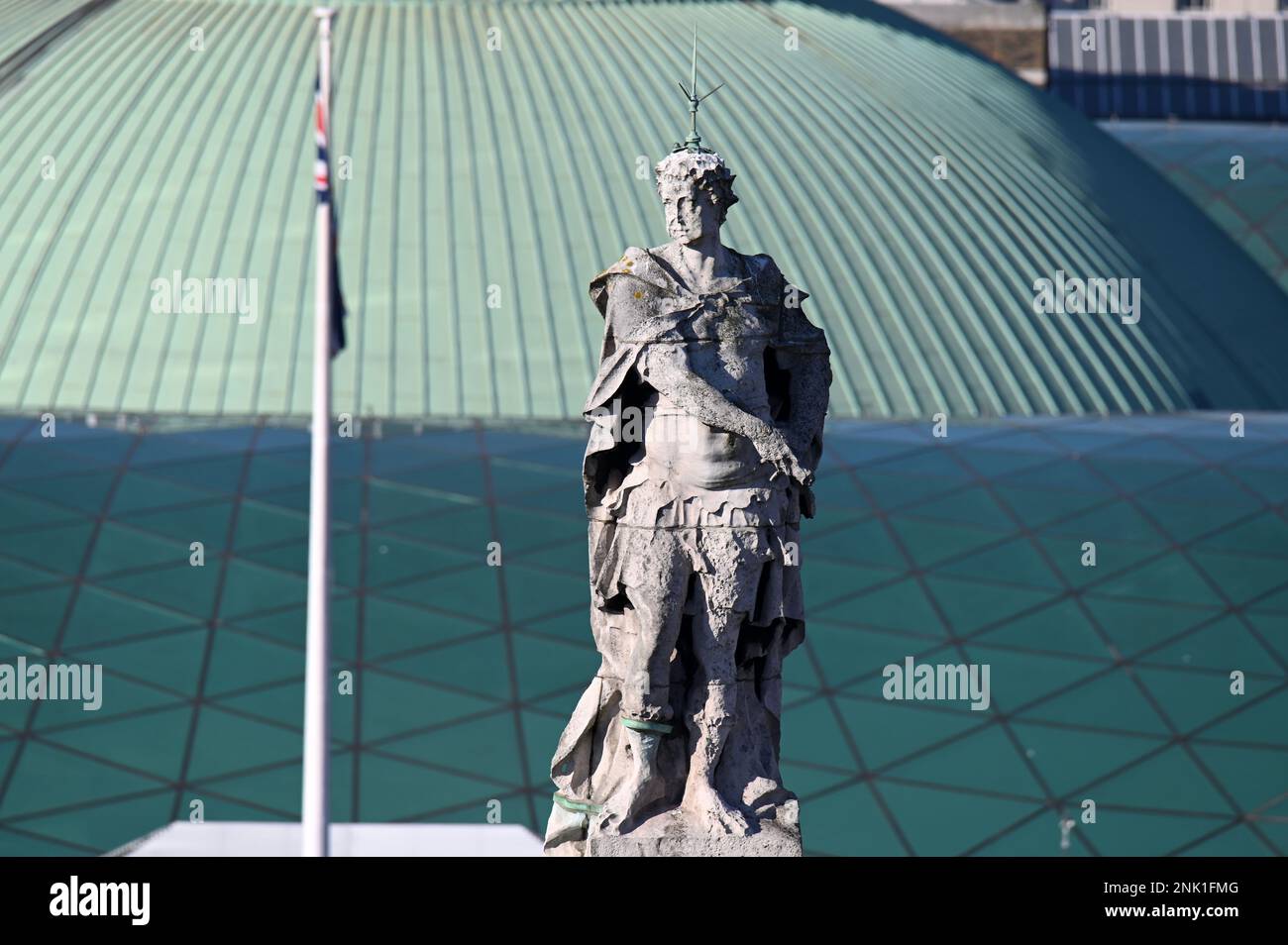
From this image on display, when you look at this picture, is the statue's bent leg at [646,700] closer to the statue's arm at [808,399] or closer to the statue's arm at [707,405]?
the statue's arm at [707,405]

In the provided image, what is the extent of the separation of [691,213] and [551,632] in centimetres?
1278

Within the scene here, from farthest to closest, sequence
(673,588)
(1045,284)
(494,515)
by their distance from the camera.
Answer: (1045,284)
(494,515)
(673,588)

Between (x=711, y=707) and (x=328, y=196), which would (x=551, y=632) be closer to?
(x=328, y=196)

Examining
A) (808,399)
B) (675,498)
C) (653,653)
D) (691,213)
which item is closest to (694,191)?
(691,213)

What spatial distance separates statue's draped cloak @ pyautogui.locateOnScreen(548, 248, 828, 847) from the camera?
44.3ft

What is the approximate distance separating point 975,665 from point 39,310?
1603cm

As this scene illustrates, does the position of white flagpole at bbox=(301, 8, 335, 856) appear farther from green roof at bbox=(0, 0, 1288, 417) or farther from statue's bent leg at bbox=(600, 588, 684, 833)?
green roof at bbox=(0, 0, 1288, 417)

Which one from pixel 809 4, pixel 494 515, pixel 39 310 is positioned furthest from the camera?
pixel 809 4

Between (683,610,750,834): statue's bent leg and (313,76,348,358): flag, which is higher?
(313,76,348,358): flag

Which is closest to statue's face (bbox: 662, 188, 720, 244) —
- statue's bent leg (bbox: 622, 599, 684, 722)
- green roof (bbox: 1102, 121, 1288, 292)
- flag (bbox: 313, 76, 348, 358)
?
statue's bent leg (bbox: 622, 599, 684, 722)

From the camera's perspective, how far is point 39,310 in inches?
1300

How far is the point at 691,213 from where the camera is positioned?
13.8 metres

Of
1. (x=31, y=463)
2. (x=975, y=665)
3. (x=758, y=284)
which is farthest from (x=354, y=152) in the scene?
(x=758, y=284)

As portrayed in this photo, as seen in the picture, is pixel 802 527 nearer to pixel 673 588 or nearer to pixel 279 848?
pixel 279 848
